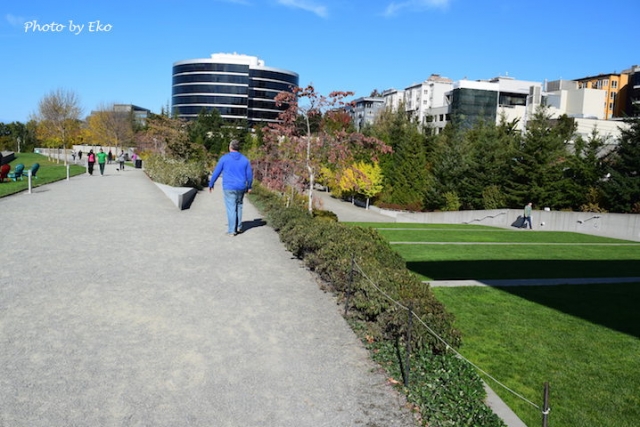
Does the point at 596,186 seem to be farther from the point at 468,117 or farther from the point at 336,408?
the point at 468,117

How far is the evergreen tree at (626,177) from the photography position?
2661cm

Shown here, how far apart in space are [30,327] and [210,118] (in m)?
76.4

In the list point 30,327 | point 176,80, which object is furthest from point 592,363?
point 176,80

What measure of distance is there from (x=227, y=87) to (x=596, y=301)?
125 meters

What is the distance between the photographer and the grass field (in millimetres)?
4664

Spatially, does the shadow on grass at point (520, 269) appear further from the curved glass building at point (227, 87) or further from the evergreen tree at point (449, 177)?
the curved glass building at point (227, 87)

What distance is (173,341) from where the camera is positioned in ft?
17.9

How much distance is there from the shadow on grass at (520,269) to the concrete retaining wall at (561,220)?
41.9ft

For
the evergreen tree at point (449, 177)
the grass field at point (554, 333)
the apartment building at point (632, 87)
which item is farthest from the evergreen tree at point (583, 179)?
the apartment building at point (632, 87)

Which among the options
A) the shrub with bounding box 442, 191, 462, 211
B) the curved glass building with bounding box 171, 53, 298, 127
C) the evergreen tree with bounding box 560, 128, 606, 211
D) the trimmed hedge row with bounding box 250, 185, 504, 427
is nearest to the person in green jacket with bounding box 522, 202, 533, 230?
the evergreen tree with bounding box 560, 128, 606, 211

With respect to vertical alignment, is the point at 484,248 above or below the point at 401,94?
below

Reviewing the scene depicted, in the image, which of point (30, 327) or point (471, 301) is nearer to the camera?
point (30, 327)

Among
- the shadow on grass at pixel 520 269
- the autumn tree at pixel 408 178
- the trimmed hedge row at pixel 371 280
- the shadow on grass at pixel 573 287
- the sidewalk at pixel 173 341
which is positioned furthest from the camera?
the autumn tree at pixel 408 178

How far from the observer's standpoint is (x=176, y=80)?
433 ft
